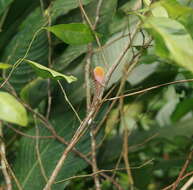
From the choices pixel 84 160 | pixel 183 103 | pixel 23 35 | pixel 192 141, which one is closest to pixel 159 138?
pixel 192 141

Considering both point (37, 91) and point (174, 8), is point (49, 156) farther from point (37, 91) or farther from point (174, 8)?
point (174, 8)

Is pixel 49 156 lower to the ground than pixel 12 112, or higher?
lower

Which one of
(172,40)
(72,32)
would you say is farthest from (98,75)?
(172,40)

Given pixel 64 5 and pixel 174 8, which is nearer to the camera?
pixel 174 8

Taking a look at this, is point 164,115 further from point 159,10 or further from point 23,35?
point 159,10

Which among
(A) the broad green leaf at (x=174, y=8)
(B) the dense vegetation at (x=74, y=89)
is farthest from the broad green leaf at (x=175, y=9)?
(B) the dense vegetation at (x=74, y=89)

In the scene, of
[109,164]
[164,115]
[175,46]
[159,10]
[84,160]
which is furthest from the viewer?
[164,115]

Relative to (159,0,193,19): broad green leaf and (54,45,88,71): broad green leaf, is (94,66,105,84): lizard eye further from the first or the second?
(54,45,88,71): broad green leaf
